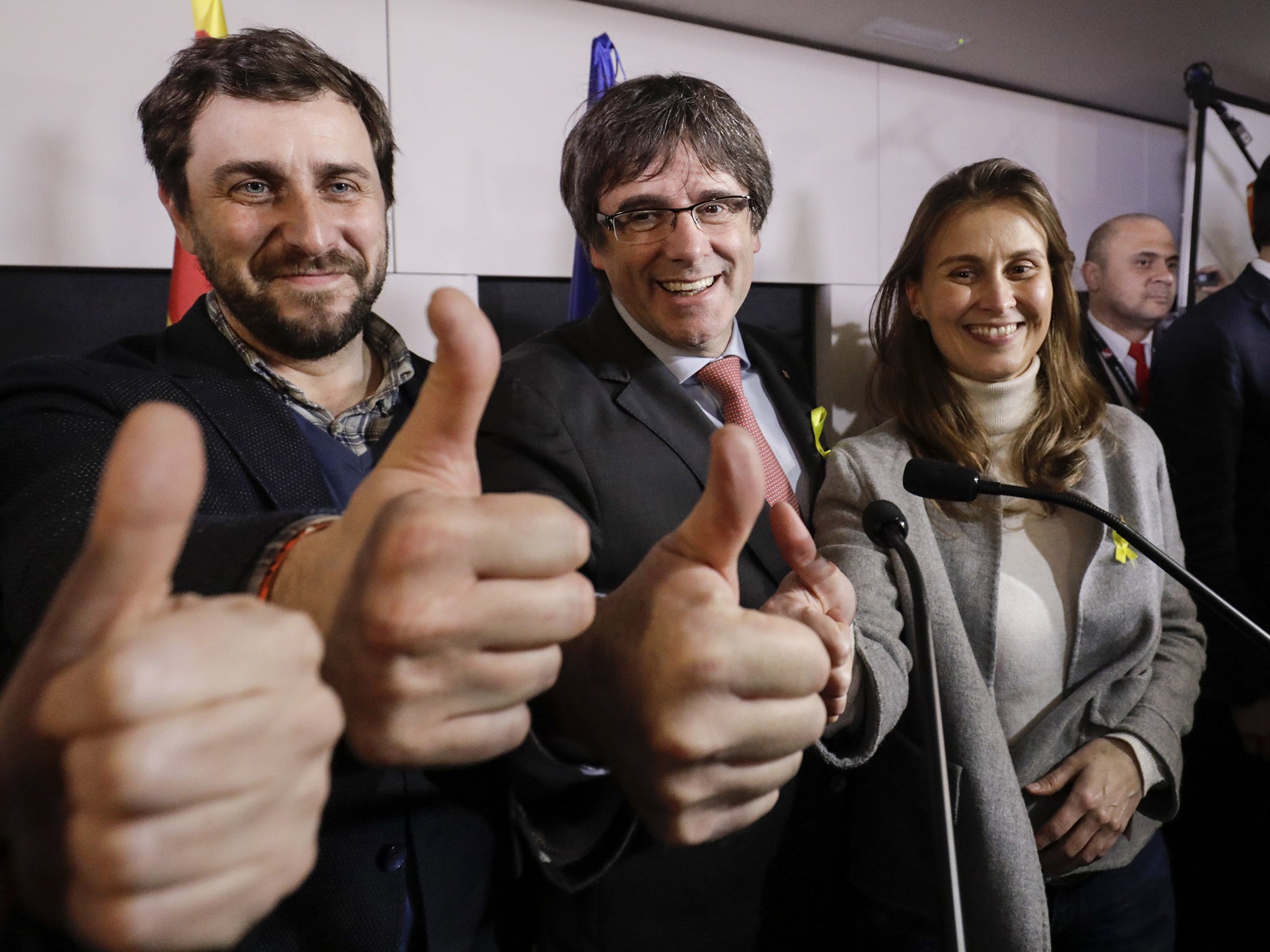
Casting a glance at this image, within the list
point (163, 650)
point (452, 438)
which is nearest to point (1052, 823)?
point (452, 438)

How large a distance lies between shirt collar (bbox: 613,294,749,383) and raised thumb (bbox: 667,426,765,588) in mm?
721

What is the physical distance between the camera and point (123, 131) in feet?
5.27

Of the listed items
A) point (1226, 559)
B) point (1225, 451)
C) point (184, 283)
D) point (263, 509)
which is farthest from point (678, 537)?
point (1225, 451)

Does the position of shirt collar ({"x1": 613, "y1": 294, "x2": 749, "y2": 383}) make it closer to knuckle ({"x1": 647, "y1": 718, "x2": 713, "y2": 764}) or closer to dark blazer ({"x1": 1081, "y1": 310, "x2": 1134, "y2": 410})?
knuckle ({"x1": 647, "y1": 718, "x2": 713, "y2": 764})

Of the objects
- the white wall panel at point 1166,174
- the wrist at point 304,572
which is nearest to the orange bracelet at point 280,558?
the wrist at point 304,572

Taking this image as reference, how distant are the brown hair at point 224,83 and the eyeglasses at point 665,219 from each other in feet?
1.49

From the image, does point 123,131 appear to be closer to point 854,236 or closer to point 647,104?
point 647,104

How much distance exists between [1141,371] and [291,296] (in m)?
3.01

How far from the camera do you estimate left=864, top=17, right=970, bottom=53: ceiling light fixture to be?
2387 mm

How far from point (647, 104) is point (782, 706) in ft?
3.40

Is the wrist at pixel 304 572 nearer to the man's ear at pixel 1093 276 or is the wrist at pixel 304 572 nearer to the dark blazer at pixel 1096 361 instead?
the dark blazer at pixel 1096 361

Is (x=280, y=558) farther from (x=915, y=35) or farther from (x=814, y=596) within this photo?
(x=915, y=35)

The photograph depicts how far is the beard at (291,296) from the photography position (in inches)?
40.2

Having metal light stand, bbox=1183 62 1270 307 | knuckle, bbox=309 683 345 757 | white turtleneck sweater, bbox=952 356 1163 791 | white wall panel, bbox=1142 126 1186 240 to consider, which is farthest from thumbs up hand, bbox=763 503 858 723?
white wall panel, bbox=1142 126 1186 240
